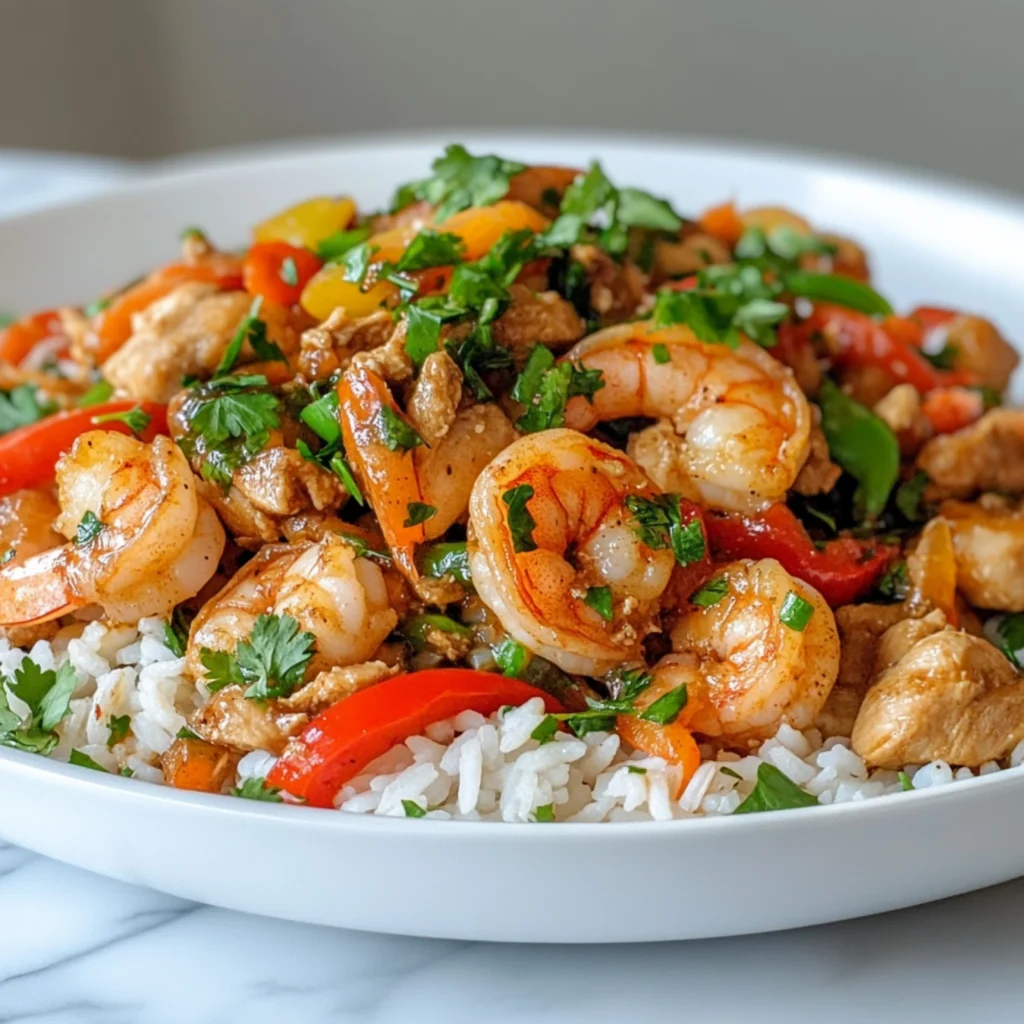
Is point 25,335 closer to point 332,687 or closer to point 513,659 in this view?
point 332,687

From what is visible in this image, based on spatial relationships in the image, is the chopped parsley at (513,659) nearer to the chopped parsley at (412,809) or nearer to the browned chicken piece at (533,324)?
the chopped parsley at (412,809)

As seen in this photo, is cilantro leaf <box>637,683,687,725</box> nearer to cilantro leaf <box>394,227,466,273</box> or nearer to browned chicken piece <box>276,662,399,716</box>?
browned chicken piece <box>276,662,399,716</box>

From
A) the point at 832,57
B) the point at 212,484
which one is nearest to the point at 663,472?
the point at 212,484

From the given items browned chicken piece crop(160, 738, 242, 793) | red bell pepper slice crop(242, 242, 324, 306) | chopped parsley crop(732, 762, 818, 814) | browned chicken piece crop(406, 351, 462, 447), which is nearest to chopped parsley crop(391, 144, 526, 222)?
red bell pepper slice crop(242, 242, 324, 306)

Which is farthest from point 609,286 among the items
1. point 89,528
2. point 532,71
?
point 532,71

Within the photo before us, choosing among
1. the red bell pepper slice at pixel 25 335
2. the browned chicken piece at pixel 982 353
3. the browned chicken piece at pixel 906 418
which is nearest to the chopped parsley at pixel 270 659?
the browned chicken piece at pixel 906 418
